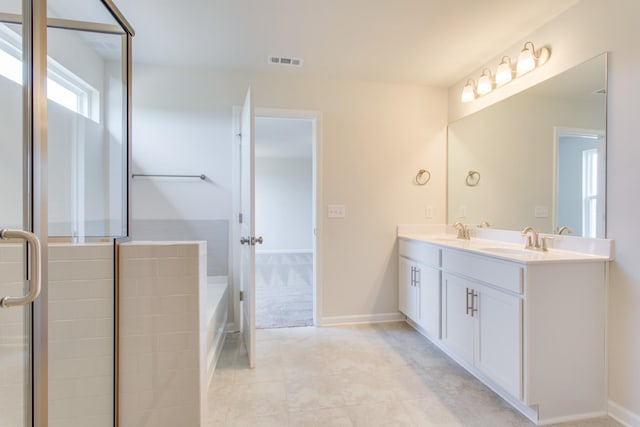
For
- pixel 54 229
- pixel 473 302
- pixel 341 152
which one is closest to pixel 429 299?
pixel 473 302

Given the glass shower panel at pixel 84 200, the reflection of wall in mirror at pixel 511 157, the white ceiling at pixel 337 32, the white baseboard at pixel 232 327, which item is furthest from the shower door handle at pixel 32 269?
the reflection of wall in mirror at pixel 511 157

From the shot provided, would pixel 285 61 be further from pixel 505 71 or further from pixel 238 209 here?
pixel 505 71

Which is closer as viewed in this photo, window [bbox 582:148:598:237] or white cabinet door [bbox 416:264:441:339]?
window [bbox 582:148:598:237]

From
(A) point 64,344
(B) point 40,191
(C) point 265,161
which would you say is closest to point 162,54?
(B) point 40,191

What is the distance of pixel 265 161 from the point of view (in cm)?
736

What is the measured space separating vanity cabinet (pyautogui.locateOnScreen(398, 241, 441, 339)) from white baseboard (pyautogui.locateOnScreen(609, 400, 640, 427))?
99 cm

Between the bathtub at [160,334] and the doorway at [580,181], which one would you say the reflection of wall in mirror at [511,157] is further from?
the bathtub at [160,334]

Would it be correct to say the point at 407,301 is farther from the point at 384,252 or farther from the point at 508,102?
the point at 508,102

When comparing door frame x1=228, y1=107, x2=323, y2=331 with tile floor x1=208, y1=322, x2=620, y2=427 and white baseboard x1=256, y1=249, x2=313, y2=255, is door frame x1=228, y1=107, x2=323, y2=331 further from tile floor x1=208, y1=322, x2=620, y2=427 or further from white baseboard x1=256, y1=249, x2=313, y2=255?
white baseboard x1=256, y1=249, x2=313, y2=255

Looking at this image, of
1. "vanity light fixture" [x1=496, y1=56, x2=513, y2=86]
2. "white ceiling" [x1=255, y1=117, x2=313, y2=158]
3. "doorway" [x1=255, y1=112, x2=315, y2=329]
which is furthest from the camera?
"doorway" [x1=255, y1=112, x2=315, y2=329]

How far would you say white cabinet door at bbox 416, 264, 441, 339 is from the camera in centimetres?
245

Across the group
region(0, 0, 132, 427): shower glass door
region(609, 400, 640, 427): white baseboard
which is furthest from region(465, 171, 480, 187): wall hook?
region(0, 0, 132, 427): shower glass door

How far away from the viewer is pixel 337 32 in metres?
2.22

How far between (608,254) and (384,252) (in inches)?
66.3
